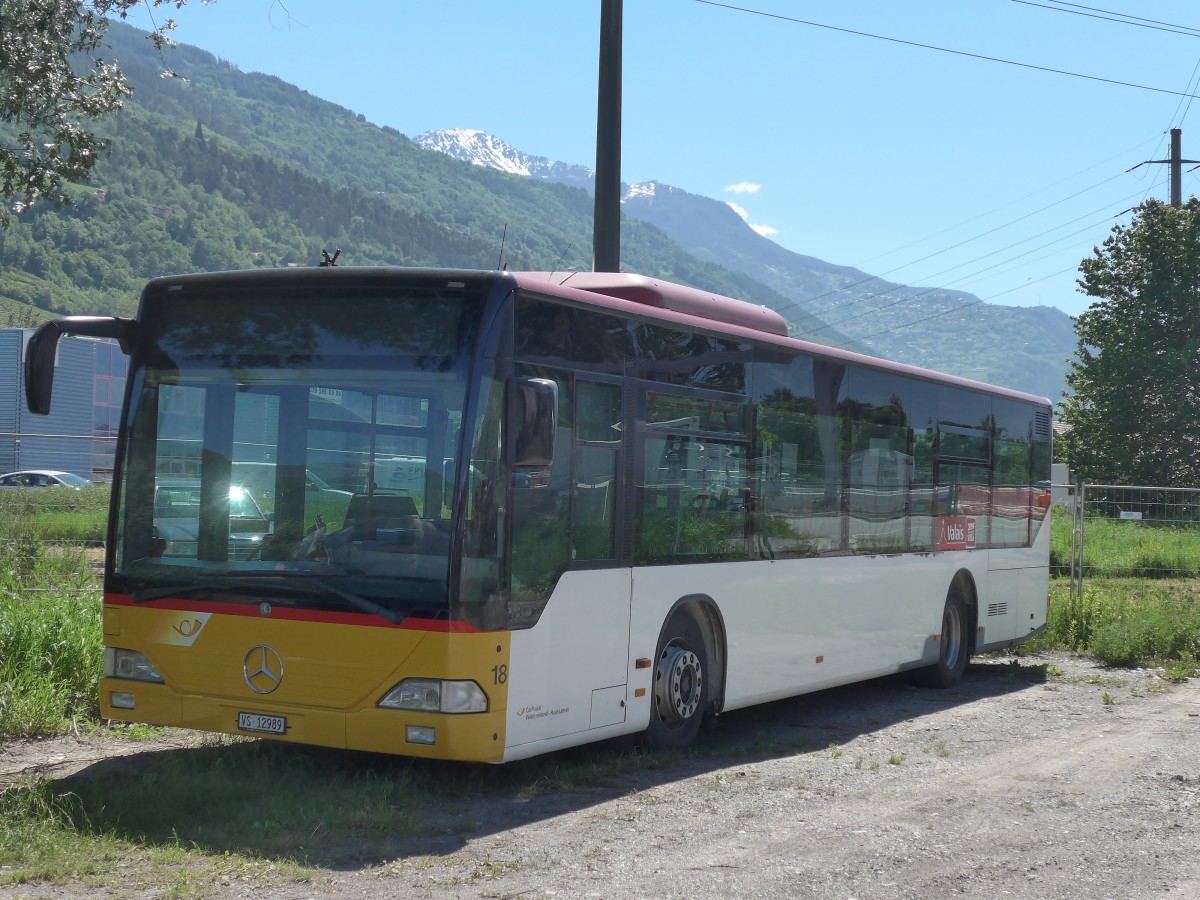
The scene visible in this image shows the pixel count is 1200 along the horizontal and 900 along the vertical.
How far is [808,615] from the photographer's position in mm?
11578

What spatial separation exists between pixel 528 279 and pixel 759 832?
3335mm

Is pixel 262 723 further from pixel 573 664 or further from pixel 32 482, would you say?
pixel 32 482

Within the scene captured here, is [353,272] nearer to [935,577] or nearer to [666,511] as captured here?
[666,511]

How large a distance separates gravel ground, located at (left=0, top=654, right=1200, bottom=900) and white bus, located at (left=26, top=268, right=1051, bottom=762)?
702mm

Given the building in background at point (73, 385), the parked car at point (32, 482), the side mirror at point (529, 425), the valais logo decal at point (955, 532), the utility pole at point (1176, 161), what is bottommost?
the valais logo decal at point (955, 532)

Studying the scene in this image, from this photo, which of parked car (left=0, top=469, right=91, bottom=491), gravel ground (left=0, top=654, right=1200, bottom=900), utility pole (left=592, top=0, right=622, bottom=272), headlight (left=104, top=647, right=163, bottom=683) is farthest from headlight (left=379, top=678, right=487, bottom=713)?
utility pole (left=592, top=0, right=622, bottom=272)

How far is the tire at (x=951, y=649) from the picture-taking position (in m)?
14.6

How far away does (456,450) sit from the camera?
766cm

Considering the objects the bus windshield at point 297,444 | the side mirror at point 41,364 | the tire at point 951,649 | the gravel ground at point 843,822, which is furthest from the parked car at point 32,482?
the tire at point 951,649

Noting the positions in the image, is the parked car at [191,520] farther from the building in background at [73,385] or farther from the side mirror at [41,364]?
the building in background at [73,385]

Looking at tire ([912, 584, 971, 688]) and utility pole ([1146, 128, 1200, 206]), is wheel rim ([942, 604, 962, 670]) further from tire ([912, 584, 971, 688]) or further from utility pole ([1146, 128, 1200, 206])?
utility pole ([1146, 128, 1200, 206])

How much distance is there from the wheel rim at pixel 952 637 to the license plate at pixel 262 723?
→ 27.8ft

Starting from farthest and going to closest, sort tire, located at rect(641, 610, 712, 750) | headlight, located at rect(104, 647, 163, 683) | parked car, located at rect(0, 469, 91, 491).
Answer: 1. parked car, located at rect(0, 469, 91, 491)
2. tire, located at rect(641, 610, 712, 750)
3. headlight, located at rect(104, 647, 163, 683)

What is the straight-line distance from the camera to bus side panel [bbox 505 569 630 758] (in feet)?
26.3
